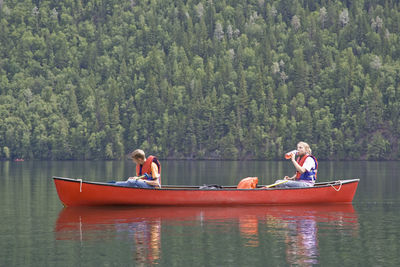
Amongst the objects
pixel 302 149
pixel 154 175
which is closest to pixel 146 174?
pixel 154 175

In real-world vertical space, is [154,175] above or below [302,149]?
below

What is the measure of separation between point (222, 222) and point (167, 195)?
6832mm

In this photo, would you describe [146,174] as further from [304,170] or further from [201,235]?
[201,235]

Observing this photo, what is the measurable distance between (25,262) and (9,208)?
18.7m

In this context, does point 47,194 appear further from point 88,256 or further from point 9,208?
point 88,256

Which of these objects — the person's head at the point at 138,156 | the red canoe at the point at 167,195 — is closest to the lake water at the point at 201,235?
Answer: the red canoe at the point at 167,195

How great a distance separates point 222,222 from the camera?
1410 inches

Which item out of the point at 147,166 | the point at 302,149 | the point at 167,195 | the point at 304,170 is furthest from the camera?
the point at 304,170

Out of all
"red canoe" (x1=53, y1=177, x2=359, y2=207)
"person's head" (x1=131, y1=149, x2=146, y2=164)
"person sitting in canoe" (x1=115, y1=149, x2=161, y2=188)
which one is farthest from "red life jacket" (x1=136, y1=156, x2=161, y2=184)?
"red canoe" (x1=53, y1=177, x2=359, y2=207)

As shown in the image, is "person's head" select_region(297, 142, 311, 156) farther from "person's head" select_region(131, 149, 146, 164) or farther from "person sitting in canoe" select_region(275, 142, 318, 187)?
"person's head" select_region(131, 149, 146, 164)

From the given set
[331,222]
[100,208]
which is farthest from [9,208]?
[331,222]

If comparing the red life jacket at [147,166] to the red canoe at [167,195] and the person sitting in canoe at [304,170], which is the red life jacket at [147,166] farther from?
the person sitting in canoe at [304,170]

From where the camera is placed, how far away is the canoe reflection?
28859mm

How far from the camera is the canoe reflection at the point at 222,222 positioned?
2886 cm
